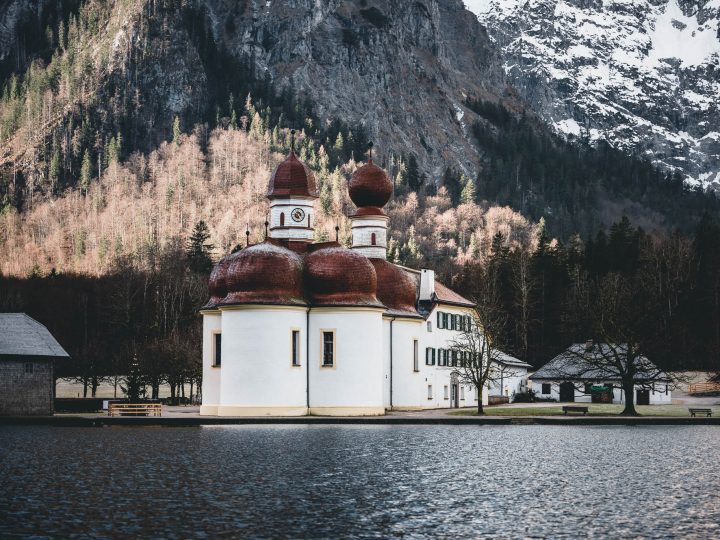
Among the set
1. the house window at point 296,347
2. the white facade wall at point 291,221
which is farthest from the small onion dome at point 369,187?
the house window at point 296,347

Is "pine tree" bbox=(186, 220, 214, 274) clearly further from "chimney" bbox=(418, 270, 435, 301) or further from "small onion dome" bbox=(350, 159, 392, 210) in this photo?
"small onion dome" bbox=(350, 159, 392, 210)

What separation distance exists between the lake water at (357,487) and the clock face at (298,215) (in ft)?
98.8

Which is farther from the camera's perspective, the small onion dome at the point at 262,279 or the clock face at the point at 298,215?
the clock face at the point at 298,215

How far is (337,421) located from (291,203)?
18.7m

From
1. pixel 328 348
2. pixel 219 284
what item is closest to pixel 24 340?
pixel 219 284

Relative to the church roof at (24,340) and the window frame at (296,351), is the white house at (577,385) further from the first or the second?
the church roof at (24,340)

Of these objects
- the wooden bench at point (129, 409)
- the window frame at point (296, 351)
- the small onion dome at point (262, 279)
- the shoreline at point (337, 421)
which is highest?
the small onion dome at point (262, 279)

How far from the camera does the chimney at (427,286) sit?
8250 cm

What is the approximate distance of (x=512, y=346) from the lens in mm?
113000

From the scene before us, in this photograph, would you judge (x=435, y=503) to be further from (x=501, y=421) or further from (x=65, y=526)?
(x=501, y=421)

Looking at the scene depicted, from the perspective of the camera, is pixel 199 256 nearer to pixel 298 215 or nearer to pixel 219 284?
pixel 298 215

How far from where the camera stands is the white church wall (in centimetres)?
6681

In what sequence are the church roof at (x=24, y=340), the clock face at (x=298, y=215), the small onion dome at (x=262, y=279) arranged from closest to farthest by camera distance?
1. the church roof at (x=24, y=340)
2. the small onion dome at (x=262, y=279)
3. the clock face at (x=298, y=215)

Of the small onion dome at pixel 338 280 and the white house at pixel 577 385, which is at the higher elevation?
the small onion dome at pixel 338 280
